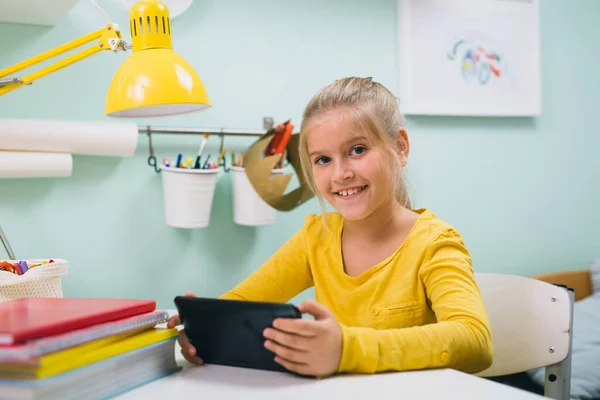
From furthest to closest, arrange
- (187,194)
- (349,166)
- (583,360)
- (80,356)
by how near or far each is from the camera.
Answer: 1. (583,360)
2. (187,194)
3. (349,166)
4. (80,356)

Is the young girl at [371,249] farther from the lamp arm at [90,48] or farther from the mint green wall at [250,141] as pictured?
the mint green wall at [250,141]

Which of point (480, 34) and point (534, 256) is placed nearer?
point (480, 34)

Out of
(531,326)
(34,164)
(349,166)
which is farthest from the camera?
(34,164)

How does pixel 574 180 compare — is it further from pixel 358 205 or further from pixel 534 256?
pixel 358 205

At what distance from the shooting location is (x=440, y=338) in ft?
2.31

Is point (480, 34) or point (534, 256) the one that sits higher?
point (480, 34)

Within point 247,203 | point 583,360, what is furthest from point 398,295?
point 583,360

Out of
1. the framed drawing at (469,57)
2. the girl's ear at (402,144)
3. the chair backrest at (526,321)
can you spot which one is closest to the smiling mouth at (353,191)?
the girl's ear at (402,144)

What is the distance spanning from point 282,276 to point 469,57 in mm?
1007

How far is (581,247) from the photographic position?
191 centimetres

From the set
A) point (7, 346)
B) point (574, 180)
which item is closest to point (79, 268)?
point (7, 346)

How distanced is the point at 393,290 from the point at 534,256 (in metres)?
1.10

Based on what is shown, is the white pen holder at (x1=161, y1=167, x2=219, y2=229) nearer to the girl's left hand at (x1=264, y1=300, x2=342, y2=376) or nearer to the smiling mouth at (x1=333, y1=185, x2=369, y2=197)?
the smiling mouth at (x1=333, y1=185, x2=369, y2=197)

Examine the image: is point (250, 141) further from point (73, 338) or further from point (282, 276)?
point (73, 338)
